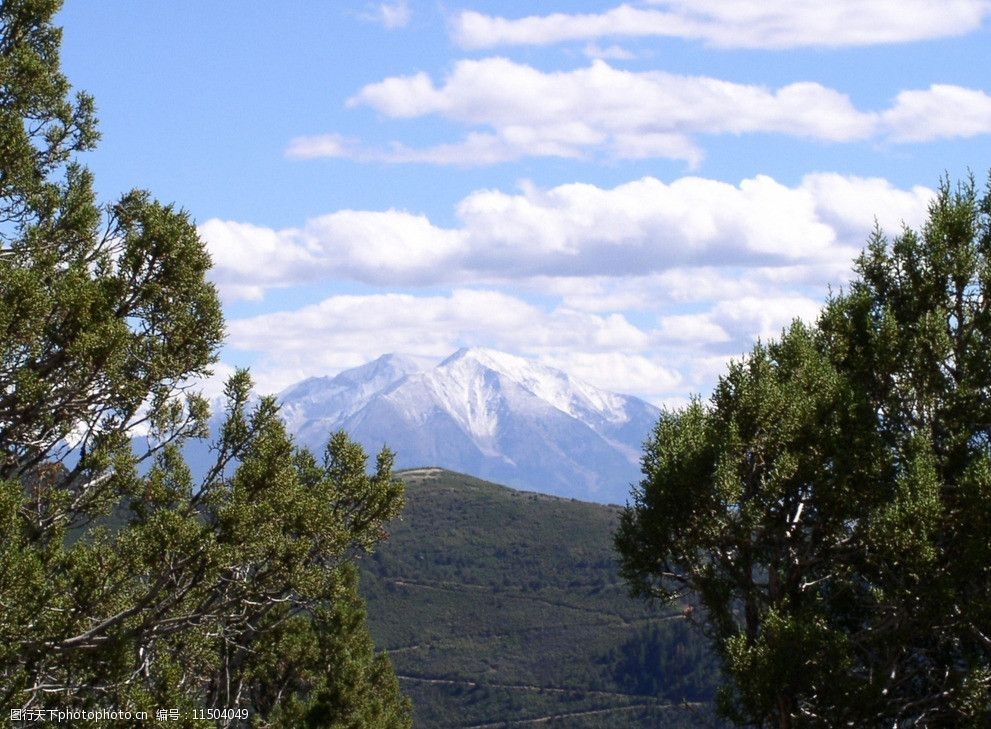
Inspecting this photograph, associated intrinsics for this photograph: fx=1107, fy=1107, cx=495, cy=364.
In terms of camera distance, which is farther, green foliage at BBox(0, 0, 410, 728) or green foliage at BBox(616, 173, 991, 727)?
green foliage at BBox(616, 173, 991, 727)

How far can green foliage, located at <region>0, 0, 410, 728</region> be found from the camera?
55.3 ft

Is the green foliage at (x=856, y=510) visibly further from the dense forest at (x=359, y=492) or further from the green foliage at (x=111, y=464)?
the green foliage at (x=111, y=464)

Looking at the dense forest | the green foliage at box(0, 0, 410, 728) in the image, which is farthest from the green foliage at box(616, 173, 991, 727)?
the green foliage at box(0, 0, 410, 728)

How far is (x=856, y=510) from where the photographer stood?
22.2 metres

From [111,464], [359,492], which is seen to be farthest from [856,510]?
[111,464]

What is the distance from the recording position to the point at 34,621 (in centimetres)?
1670

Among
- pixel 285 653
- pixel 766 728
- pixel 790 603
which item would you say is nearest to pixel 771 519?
pixel 790 603

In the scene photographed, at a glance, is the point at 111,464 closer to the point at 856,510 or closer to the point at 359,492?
the point at 359,492

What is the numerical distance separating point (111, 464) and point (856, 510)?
1443cm

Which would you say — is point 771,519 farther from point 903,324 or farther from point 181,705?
point 181,705

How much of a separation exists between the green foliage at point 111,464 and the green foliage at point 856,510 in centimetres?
788

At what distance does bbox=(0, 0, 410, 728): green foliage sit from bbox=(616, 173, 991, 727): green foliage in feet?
25.8

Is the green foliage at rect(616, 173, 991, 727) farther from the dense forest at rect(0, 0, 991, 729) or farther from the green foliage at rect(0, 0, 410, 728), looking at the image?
the green foliage at rect(0, 0, 410, 728)

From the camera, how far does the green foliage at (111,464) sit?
16.8 m
